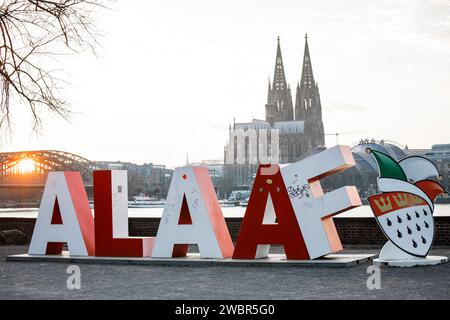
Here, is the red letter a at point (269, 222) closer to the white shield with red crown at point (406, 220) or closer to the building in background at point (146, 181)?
the white shield with red crown at point (406, 220)

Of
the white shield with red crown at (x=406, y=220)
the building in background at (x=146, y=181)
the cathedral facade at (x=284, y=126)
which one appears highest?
the cathedral facade at (x=284, y=126)

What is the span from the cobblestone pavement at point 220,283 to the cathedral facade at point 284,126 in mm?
136843

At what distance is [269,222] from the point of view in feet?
51.0

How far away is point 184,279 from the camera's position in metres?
12.9

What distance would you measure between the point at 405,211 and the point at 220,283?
4.49m

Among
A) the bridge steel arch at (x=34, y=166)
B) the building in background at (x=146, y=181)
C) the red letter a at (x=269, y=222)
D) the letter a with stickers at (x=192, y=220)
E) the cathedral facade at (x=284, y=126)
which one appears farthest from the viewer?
the cathedral facade at (x=284, y=126)

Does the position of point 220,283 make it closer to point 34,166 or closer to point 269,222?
point 269,222

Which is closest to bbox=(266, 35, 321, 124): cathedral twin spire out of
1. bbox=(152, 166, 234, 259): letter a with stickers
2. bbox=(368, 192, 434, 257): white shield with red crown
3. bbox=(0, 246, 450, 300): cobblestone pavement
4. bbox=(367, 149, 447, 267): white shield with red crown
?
bbox=(152, 166, 234, 259): letter a with stickers

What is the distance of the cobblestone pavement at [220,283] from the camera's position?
35.1 feet

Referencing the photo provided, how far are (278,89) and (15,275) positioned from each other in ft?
505

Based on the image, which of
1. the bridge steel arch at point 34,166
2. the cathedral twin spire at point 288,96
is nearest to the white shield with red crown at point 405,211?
the bridge steel arch at point 34,166

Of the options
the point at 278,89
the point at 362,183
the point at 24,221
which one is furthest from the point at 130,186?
the point at 24,221

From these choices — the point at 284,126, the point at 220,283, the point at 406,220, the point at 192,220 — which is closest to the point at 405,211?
the point at 406,220
